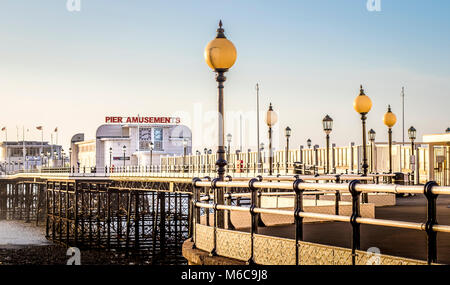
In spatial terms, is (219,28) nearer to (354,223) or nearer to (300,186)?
(300,186)

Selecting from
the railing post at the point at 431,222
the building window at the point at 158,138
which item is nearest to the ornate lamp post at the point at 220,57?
the railing post at the point at 431,222

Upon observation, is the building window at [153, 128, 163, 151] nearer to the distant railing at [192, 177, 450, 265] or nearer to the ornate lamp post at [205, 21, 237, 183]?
the ornate lamp post at [205, 21, 237, 183]

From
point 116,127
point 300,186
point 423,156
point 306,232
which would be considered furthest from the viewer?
point 116,127

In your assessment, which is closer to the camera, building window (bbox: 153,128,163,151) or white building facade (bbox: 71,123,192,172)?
white building facade (bbox: 71,123,192,172)

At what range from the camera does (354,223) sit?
18.5 feet

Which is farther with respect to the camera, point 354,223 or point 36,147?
point 36,147

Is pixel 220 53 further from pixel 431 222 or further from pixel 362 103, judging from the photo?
pixel 362 103

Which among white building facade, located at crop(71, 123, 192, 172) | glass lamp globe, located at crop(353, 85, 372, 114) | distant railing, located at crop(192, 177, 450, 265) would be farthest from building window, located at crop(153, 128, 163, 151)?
distant railing, located at crop(192, 177, 450, 265)

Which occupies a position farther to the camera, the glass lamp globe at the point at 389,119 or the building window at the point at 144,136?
the building window at the point at 144,136

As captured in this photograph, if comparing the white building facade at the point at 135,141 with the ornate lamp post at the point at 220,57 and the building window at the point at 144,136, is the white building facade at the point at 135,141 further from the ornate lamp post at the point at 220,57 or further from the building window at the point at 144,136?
the ornate lamp post at the point at 220,57

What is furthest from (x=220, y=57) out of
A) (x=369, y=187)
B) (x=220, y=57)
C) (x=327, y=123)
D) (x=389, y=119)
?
(x=389, y=119)

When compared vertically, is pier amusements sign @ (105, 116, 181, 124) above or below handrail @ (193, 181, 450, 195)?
above
